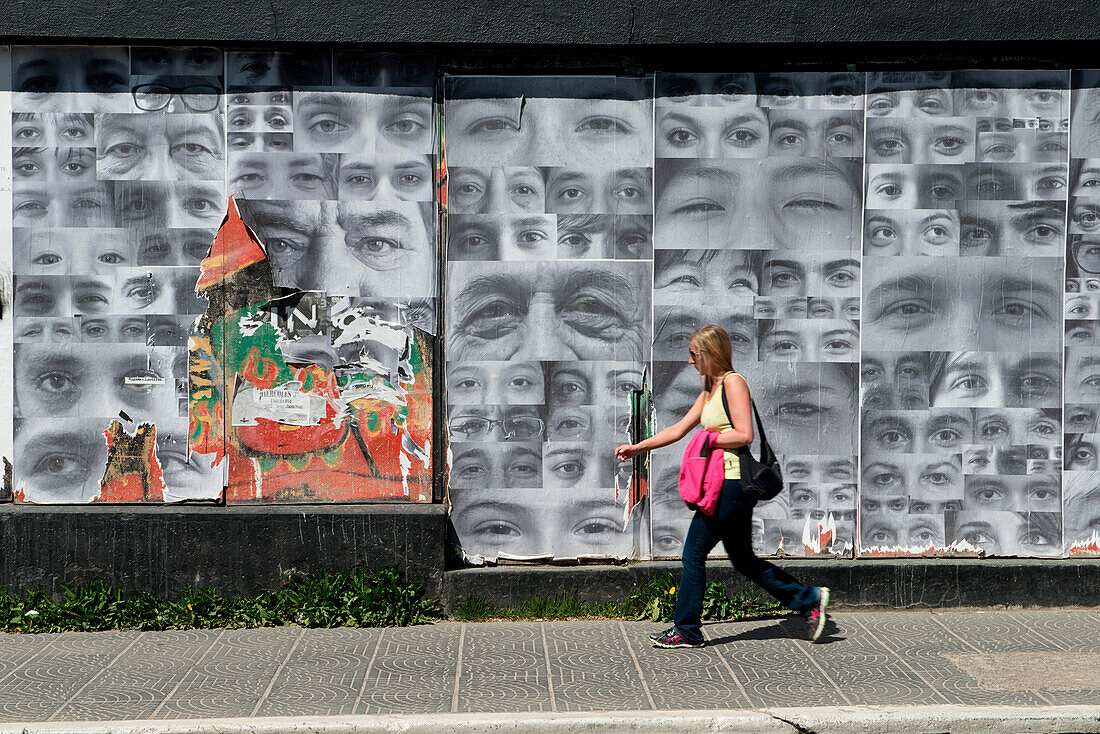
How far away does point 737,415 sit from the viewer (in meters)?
5.29

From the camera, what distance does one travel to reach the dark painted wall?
Result: 20.2 ft

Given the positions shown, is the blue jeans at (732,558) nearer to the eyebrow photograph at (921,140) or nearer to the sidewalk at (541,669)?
the sidewalk at (541,669)

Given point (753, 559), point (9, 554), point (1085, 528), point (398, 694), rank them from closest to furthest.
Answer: point (398, 694)
point (753, 559)
point (9, 554)
point (1085, 528)

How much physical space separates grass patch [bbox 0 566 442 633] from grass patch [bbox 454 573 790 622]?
14.0 inches

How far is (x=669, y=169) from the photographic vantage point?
6.45 meters

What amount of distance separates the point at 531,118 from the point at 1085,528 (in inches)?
184

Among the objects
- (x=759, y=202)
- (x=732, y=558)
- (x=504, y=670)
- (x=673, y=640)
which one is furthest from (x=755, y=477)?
(x=759, y=202)

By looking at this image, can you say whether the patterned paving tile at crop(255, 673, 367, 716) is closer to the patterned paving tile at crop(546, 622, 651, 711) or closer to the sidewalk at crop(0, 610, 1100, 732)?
the sidewalk at crop(0, 610, 1100, 732)

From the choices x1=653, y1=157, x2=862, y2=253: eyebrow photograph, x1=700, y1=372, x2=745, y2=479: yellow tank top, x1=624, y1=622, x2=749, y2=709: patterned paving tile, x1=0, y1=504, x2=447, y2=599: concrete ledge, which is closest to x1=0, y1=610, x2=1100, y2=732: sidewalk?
x1=624, y1=622, x2=749, y2=709: patterned paving tile

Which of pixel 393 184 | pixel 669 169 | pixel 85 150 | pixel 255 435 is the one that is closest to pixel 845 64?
pixel 669 169

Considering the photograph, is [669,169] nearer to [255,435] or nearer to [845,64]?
[845,64]

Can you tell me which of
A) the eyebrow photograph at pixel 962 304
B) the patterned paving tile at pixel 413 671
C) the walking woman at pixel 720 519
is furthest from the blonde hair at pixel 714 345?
the patterned paving tile at pixel 413 671

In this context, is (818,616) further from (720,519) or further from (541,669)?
(541,669)

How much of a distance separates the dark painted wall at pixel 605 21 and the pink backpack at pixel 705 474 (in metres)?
2.70
